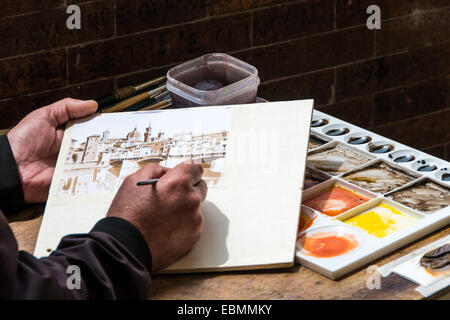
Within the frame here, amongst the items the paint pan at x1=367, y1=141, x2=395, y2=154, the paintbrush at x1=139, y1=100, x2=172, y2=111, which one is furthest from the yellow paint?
the paintbrush at x1=139, y1=100, x2=172, y2=111

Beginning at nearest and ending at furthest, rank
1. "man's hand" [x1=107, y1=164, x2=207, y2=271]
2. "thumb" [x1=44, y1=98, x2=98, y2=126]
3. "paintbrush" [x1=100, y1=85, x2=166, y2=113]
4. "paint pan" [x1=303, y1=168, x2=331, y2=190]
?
"man's hand" [x1=107, y1=164, x2=207, y2=271], "paint pan" [x1=303, y1=168, x2=331, y2=190], "thumb" [x1=44, y1=98, x2=98, y2=126], "paintbrush" [x1=100, y1=85, x2=166, y2=113]

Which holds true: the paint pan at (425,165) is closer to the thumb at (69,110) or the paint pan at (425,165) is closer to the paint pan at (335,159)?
the paint pan at (335,159)

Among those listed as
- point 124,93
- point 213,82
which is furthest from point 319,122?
point 124,93

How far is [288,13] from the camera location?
9.20 ft

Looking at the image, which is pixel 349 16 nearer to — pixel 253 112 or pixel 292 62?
pixel 292 62

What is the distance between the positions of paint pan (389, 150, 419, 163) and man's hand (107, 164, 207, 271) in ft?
1.86

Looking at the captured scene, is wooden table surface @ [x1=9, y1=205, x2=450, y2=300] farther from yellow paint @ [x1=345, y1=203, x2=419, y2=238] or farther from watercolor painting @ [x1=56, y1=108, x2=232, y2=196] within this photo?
watercolor painting @ [x1=56, y1=108, x2=232, y2=196]

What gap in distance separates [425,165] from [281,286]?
589 mm

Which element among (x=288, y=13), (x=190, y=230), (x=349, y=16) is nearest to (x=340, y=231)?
(x=190, y=230)

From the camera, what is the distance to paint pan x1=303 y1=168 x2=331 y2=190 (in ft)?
5.11

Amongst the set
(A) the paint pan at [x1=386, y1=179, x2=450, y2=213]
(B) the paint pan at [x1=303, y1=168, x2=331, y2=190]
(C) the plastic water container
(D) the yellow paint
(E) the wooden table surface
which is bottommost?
(E) the wooden table surface

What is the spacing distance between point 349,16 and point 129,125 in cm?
163

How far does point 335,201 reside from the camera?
4.90ft

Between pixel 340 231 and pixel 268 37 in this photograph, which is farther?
pixel 268 37
